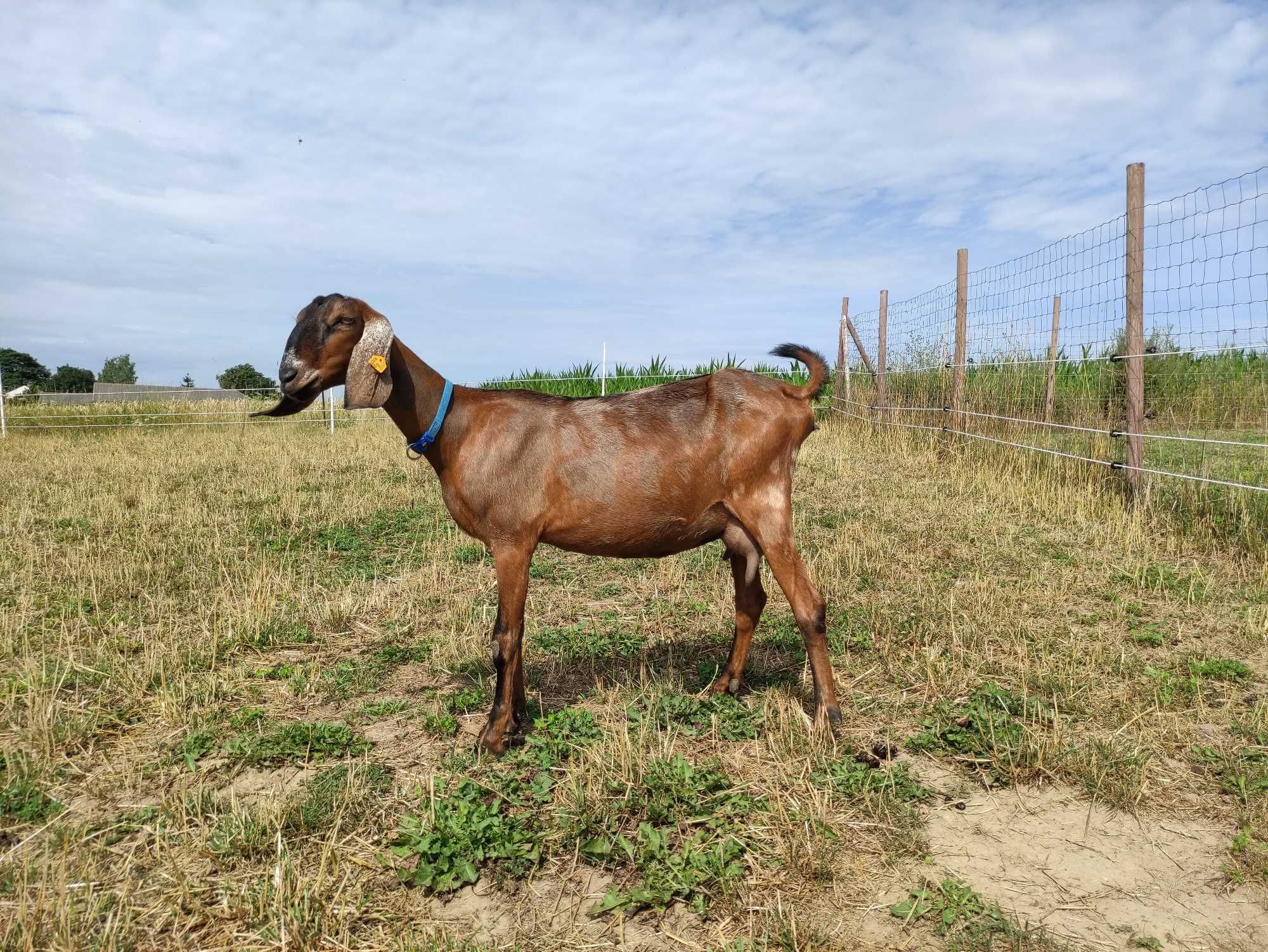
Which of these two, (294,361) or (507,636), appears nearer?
(294,361)

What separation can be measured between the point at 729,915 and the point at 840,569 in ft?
15.0

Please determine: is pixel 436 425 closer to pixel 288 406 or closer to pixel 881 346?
pixel 288 406

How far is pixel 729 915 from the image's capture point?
2867 millimetres

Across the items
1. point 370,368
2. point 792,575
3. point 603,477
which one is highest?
point 370,368

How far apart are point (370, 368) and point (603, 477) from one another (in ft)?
4.33

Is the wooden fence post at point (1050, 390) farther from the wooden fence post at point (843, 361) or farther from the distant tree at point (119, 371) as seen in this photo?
the distant tree at point (119, 371)

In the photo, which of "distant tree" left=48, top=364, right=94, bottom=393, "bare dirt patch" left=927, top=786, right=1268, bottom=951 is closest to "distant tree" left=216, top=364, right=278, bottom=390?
"distant tree" left=48, top=364, right=94, bottom=393

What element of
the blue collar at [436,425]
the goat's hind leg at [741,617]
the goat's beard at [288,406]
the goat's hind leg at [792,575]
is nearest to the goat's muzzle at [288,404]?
the goat's beard at [288,406]

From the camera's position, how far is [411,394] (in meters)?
4.24

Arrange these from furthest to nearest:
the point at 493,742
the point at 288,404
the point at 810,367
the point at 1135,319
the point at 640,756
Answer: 1. the point at 1135,319
2. the point at 810,367
3. the point at 493,742
4. the point at 288,404
5. the point at 640,756

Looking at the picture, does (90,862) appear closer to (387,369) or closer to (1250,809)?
(387,369)

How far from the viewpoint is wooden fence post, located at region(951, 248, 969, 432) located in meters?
12.8

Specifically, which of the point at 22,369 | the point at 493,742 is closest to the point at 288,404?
the point at 493,742

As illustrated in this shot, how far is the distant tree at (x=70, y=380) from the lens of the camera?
235 feet
